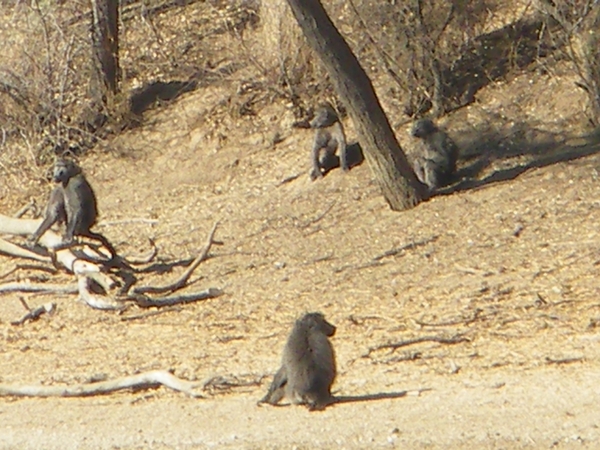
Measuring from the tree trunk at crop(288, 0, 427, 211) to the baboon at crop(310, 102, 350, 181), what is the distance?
220cm

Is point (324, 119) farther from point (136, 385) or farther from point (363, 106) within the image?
point (136, 385)

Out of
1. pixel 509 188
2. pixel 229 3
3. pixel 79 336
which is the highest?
pixel 229 3

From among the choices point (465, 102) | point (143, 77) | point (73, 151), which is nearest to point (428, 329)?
point (465, 102)

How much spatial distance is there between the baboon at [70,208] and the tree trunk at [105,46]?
7.54 m

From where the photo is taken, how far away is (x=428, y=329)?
1123 centimetres

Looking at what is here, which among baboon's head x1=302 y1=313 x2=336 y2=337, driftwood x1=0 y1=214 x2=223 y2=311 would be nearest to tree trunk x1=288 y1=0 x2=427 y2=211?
driftwood x1=0 y1=214 x2=223 y2=311

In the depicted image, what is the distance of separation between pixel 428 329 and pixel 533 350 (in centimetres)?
127

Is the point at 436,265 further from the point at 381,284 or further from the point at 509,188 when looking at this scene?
the point at 509,188

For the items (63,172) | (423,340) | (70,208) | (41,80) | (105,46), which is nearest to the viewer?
(423,340)

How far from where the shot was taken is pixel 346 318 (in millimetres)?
12031

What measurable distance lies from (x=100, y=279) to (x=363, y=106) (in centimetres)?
396

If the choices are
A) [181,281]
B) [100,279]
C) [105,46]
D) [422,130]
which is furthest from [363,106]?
[105,46]

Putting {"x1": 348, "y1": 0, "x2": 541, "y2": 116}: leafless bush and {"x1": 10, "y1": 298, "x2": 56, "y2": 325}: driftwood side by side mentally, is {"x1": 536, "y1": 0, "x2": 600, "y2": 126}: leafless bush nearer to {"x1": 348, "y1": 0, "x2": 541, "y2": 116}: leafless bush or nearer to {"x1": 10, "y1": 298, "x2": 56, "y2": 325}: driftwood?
{"x1": 348, "y1": 0, "x2": 541, "y2": 116}: leafless bush

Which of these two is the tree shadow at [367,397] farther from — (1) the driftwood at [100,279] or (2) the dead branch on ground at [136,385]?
(1) the driftwood at [100,279]
